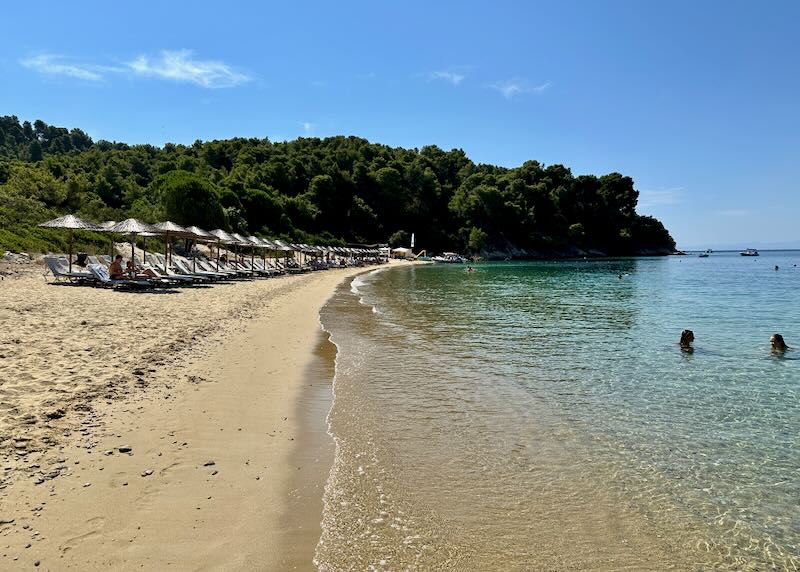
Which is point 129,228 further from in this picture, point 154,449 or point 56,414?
point 154,449

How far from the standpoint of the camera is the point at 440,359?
9.50 m

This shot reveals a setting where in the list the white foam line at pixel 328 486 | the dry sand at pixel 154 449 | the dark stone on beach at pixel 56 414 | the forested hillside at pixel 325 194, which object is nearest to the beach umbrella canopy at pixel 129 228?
the forested hillside at pixel 325 194

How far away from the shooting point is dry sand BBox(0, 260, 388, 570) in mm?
3156

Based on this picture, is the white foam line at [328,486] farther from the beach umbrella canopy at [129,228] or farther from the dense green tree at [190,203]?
the dense green tree at [190,203]

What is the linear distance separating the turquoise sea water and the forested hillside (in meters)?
23.9

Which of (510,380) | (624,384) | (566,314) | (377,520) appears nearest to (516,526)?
(377,520)

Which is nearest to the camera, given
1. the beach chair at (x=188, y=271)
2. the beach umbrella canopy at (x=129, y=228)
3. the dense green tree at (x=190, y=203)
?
the beach umbrella canopy at (x=129, y=228)

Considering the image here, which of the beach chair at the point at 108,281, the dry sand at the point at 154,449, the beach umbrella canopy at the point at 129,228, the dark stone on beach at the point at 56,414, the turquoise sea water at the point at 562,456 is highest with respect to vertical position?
the beach umbrella canopy at the point at 129,228

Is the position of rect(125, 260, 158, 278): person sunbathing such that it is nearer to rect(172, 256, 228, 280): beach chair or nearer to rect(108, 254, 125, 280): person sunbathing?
rect(108, 254, 125, 280): person sunbathing

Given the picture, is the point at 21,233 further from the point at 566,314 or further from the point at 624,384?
the point at 624,384

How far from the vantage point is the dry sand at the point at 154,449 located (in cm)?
316

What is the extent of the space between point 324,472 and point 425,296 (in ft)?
62.1

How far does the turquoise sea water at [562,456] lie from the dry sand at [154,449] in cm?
43

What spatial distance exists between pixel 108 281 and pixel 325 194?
226ft
